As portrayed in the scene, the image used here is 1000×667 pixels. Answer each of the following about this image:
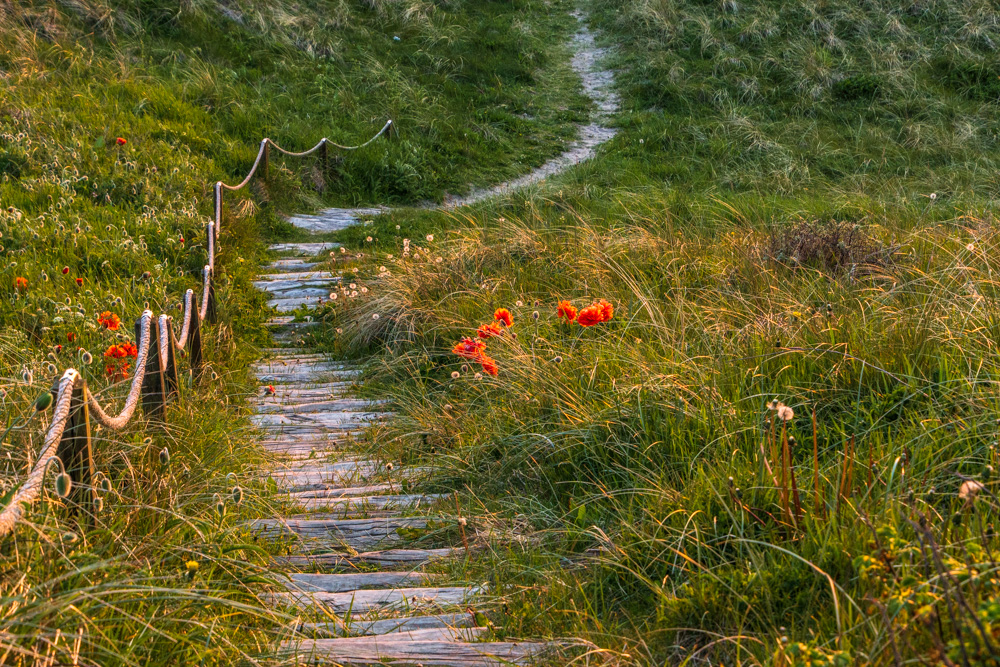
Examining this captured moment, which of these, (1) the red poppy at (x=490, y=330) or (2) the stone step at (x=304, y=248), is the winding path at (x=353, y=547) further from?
(2) the stone step at (x=304, y=248)

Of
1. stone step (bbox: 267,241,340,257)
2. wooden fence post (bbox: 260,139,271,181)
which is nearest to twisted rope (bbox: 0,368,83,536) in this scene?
stone step (bbox: 267,241,340,257)

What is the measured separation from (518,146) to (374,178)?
3.12 m

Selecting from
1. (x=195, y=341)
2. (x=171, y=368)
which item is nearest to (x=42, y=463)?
(x=171, y=368)

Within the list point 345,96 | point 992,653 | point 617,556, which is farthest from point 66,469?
point 345,96

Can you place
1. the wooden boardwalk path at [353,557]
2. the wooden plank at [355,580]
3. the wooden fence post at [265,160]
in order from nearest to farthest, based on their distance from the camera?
the wooden boardwalk path at [353,557], the wooden plank at [355,580], the wooden fence post at [265,160]

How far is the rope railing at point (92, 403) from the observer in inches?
95.8

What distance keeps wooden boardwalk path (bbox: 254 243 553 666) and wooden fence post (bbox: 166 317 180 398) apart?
66 cm

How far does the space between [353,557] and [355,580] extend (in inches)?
10.3

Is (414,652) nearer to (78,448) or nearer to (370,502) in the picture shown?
(78,448)

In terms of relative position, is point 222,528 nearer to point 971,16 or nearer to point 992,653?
point 992,653

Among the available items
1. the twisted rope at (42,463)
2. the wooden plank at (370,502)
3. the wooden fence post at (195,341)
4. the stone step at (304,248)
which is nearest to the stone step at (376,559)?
the wooden plank at (370,502)

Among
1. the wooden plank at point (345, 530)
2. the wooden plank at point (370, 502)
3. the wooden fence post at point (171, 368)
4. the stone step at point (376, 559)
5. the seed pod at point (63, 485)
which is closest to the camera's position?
the seed pod at point (63, 485)

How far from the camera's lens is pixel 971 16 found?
17641mm

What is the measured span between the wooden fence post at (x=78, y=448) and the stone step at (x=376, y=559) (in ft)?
2.94
